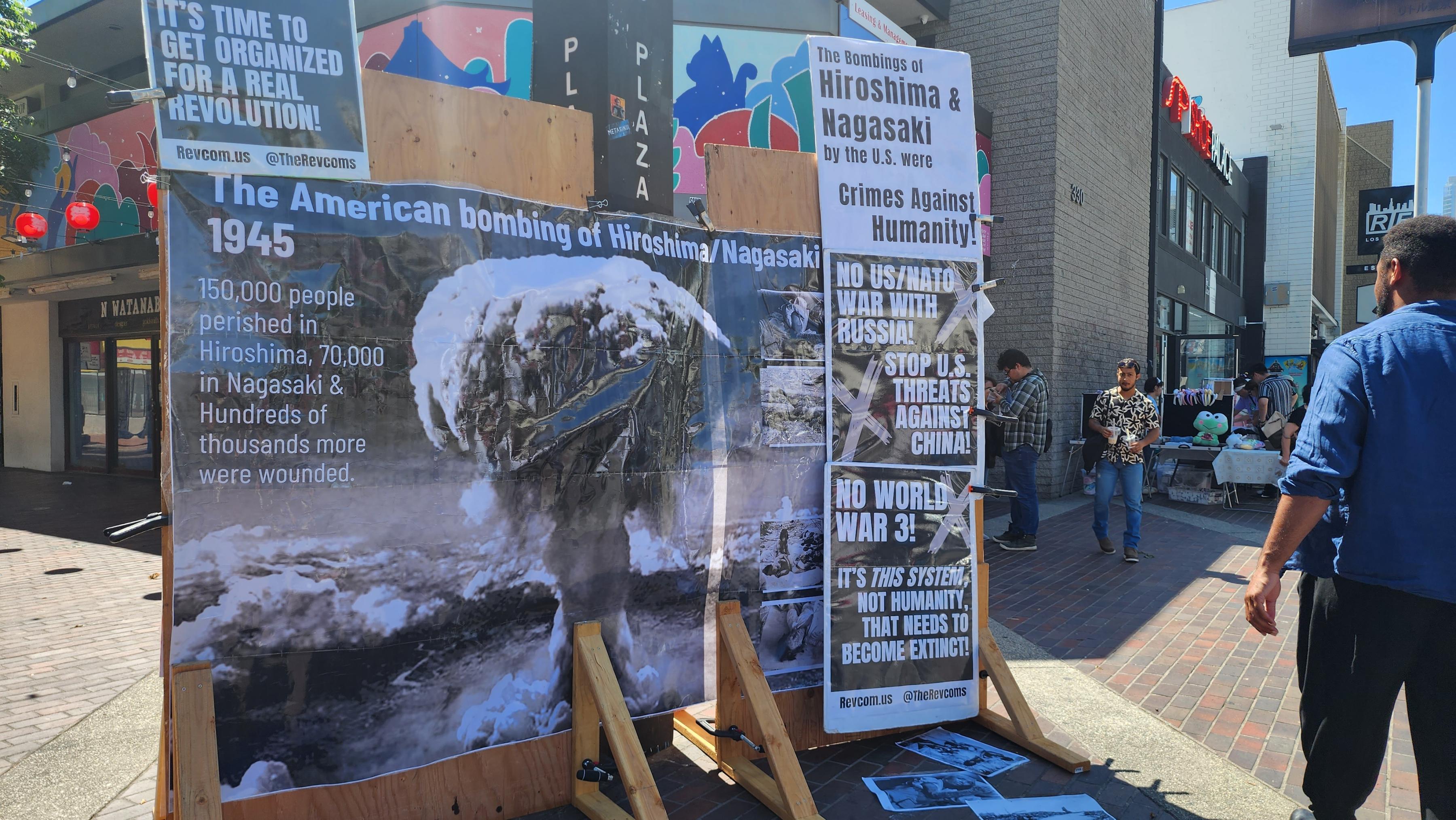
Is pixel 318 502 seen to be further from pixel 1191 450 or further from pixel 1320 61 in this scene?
pixel 1320 61

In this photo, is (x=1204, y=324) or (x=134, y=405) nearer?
(x=134, y=405)

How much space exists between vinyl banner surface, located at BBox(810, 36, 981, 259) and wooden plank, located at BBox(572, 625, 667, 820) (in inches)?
76.9

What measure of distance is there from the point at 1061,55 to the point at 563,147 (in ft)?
36.4

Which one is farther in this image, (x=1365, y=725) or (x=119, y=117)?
(x=119, y=117)

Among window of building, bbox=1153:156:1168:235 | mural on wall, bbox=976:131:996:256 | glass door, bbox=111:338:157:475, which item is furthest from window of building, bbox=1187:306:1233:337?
glass door, bbox=111:338:157:475

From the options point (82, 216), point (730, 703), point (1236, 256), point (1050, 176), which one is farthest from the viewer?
point (1236, 256)

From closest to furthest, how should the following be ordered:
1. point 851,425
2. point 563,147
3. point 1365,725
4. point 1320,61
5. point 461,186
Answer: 1. point 1365,725
2. point 461,186
3. point 563,147
4. point 851,425
5. point 1320,61

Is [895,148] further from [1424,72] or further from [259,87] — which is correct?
[1424,72]

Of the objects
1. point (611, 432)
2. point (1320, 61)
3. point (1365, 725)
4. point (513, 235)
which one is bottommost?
point (1365, 725)

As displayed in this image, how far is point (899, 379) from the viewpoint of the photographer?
374 centimetres

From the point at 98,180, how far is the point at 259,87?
1339 centimetres

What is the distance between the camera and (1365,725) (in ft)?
8.43

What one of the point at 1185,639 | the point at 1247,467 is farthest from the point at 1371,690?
the point at 1247,467

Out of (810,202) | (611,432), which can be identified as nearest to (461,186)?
(611,432)
